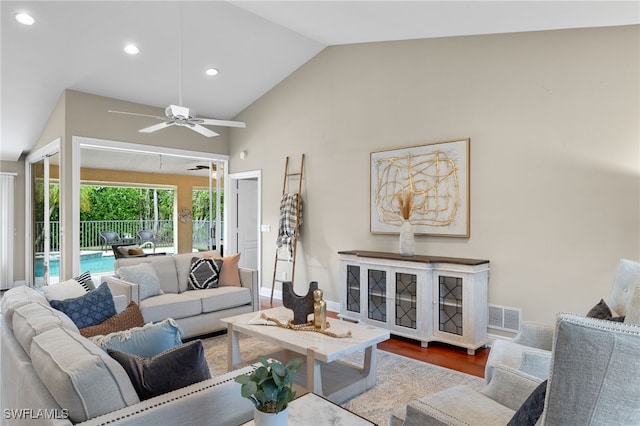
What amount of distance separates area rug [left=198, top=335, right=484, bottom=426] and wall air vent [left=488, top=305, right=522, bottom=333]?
2.84ft

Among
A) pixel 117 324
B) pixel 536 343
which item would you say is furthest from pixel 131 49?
pixel 536 343

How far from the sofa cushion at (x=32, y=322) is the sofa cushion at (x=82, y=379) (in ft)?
0.81

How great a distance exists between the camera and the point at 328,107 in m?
5.34

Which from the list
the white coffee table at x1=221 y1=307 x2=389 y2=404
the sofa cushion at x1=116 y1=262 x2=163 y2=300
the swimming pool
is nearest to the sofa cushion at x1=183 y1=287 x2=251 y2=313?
the sofa cushion at x1=116 y1=262 x2=163 y2=300

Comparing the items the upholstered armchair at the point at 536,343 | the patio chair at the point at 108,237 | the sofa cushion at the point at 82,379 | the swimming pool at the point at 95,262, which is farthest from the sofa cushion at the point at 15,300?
the patio chair at the point at 108,237

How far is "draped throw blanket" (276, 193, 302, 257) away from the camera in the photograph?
5.55m

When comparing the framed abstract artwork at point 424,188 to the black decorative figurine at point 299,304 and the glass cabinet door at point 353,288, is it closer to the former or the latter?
the glass cabinet door at point 353,288

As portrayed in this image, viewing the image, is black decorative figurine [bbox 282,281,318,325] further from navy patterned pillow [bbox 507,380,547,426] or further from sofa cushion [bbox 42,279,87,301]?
navy patterned pillow [bbox 507,380,547,426]

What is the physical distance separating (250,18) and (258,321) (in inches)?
133

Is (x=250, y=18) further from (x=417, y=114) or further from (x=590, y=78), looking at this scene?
(x=590, y=78)

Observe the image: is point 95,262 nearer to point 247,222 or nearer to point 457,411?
point 247,222

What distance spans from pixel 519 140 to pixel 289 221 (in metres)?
3.12

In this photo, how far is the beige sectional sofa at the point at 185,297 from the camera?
12.3 ft

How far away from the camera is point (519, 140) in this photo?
3.70m
